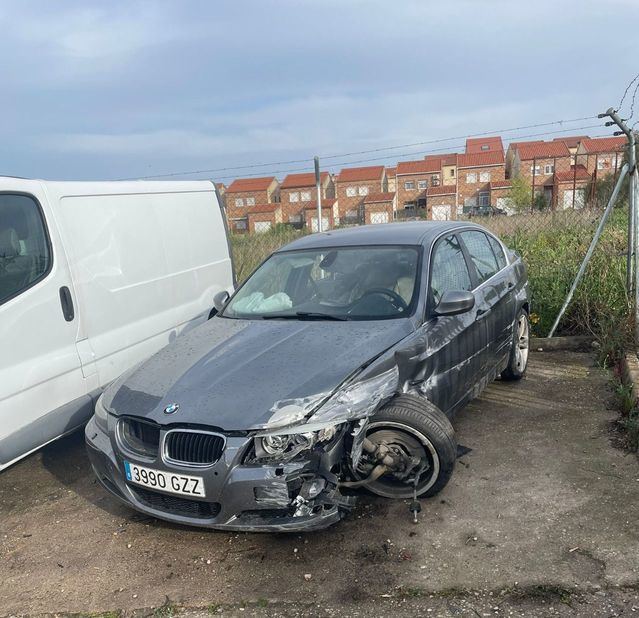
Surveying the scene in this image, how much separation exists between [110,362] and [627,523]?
11.6 feet

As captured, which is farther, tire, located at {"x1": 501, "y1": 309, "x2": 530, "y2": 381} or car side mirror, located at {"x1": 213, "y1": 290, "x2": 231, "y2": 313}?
tire, located at {"x1": 501, "y1": 309, "x2": 530, "y2": 381}

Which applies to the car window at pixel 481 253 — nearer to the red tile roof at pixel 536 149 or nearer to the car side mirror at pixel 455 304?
the car side mirror at pixel 455 304

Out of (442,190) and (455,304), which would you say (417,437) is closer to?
(455,304)

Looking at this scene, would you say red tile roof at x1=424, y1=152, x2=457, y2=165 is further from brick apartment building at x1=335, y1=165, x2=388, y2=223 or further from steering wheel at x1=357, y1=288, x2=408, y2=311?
steering wheel at x1=357, y1=288, x2=408, y2=311

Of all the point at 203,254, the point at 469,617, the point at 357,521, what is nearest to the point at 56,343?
the point at 203,254

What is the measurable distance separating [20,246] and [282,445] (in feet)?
7.54

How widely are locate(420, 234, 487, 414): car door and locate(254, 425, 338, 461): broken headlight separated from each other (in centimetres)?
99

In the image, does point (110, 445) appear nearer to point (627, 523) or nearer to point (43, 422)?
point (43, 422)

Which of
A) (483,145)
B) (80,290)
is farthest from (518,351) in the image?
(483,145)

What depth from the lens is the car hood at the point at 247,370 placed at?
9.78 feet

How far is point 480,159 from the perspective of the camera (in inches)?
1805

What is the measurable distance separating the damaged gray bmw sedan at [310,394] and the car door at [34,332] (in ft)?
1.61

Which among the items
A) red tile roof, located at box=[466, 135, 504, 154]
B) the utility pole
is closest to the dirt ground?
the utility pole

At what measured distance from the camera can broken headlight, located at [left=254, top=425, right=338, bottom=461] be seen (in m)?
2.85
